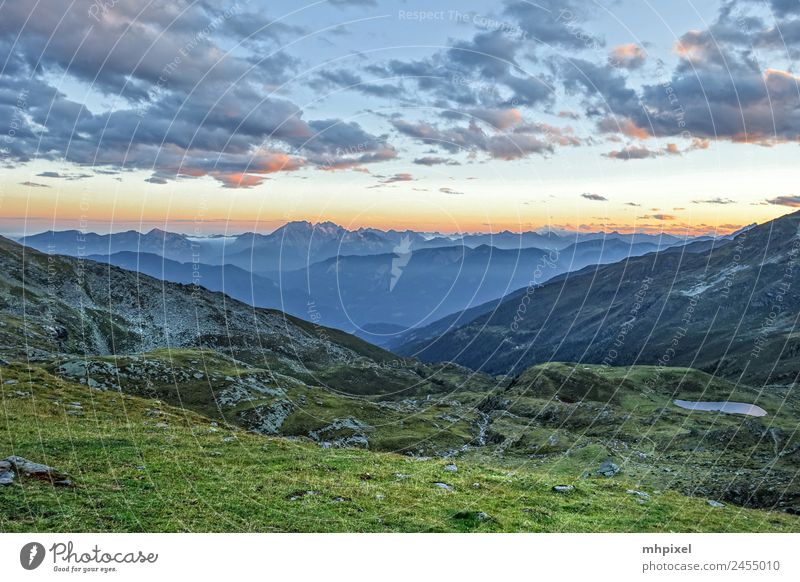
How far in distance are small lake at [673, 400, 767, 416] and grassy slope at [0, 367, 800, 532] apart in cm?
12755

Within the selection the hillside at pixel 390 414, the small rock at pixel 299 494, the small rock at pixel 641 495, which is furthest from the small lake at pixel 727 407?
the small rock at pixel 299 494

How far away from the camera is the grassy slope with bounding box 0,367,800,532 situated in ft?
80.9

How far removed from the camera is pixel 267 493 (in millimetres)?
28516

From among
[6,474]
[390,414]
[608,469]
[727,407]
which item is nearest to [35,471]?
[6,474]

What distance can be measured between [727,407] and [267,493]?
545ft

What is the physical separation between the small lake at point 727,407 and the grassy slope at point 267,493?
127548 millimetres

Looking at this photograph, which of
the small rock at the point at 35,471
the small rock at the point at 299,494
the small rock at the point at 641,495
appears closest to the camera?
the small rock at the point at 35,471

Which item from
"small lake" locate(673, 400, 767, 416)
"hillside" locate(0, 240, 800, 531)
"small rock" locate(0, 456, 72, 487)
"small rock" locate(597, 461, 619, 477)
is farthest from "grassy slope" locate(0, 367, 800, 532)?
"small lake" locate(673, 400, 767, 416)

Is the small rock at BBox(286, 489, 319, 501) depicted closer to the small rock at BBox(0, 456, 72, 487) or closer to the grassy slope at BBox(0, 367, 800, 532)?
the grassy slope at BBox(0, 367, 800, 532)

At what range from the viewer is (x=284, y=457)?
37031 millimetres

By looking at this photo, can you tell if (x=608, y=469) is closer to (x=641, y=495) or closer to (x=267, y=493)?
(x=641, y=495)

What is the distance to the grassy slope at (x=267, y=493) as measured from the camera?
24656 mm

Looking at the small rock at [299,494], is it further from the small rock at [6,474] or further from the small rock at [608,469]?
the small rock at [608,469]
